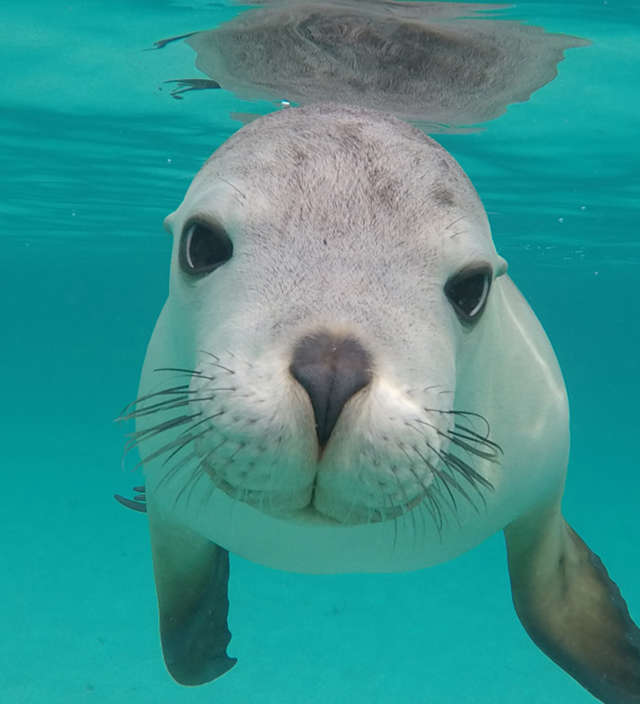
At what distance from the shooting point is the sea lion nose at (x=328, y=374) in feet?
6.18

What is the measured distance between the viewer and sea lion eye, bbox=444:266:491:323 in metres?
2.52

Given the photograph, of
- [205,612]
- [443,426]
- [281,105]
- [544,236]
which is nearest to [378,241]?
[443,426]

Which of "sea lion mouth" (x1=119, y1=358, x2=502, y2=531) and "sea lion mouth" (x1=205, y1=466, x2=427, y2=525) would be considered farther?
"sea lion mouth" (x1=205, y1=466, x2=427, y2=525)

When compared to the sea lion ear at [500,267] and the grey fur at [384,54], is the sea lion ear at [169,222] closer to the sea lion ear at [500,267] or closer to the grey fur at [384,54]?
the sea lion ear at [500,267]

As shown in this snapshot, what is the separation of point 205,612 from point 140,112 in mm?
8724

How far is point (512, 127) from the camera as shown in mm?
10617

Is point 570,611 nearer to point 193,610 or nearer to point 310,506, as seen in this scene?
point 193,610

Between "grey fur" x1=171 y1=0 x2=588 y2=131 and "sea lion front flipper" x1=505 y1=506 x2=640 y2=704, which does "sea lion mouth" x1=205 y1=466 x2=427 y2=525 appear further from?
"grey fur" x1=171 y1=0 x2=588 y2=131

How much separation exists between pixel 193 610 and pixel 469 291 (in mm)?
2496

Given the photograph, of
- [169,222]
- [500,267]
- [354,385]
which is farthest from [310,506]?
[169,222]

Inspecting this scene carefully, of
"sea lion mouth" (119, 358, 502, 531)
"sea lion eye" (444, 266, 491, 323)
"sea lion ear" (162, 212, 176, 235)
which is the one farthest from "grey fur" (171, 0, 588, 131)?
"sea lion mouth" (119, 358, 502, 531)

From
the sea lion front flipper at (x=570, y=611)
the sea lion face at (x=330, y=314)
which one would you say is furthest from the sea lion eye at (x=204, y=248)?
the sea lion front flipper at (x=570, y=611)

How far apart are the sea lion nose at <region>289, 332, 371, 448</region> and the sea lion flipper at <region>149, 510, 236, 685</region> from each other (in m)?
2.27

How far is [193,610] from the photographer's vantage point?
4180mm
